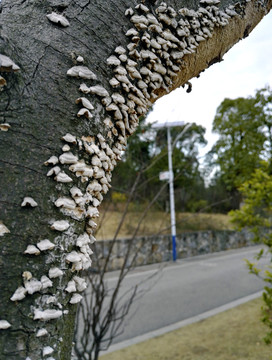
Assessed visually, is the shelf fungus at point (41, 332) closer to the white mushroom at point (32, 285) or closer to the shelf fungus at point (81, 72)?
the white mushroom at point (32, 285)

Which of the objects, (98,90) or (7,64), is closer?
(7,64)

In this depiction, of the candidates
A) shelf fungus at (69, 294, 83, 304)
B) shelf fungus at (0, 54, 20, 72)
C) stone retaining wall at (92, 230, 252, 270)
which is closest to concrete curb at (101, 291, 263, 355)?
stone retaining wall at (92, 230, 252, 270)

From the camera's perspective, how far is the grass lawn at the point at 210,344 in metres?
3.89

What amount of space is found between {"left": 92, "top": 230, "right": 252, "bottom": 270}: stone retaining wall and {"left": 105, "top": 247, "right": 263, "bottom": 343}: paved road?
24.4 inches

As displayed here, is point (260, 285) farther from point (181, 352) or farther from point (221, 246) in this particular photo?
point (221, 246)

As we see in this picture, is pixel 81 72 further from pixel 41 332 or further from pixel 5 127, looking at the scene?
pixel 41 332

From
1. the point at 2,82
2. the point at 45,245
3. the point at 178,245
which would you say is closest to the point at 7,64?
the point at 2,82

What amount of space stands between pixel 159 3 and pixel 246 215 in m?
3.90

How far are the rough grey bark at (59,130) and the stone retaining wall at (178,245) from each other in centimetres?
826

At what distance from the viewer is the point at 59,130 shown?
78 cm

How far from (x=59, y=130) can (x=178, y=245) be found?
40.1 ft

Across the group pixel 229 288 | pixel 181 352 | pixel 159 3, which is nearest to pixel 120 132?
pixel 159 3

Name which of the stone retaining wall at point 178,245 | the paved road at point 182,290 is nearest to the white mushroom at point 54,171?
the paved road at point 182,290

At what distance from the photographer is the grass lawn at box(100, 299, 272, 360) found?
12.8 feet
